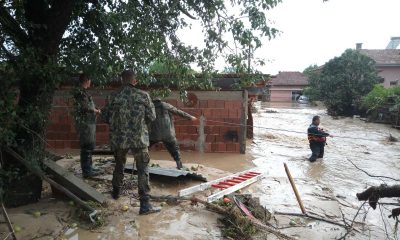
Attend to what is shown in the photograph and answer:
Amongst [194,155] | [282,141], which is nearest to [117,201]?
[194,155]

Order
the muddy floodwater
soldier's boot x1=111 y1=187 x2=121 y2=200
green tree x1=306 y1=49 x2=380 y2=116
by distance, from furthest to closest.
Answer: green tree x1=306 y1=49 x2=380 y2=116
the muddy floodwater
soldier's boot x1=111 y1=187 x2=121 y2=200

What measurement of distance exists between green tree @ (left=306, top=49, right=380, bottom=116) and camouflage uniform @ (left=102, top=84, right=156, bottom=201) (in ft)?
77.5

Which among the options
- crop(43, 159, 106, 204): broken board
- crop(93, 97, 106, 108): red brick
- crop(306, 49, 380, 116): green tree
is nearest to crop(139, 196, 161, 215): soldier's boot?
Answer: crop(43, 159, 106, 204): broken board

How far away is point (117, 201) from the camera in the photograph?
4.74 metres

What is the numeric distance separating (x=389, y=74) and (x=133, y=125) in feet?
115

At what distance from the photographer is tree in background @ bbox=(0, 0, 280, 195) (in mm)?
3557

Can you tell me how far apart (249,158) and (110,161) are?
3.60m

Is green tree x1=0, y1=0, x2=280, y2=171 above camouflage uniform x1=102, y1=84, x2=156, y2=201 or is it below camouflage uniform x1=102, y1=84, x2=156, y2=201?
above

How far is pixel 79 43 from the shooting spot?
15.4 ft

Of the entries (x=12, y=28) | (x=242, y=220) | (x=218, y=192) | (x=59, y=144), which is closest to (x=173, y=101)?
(x=59, y=144)

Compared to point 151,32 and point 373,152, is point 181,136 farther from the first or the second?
point 373,152

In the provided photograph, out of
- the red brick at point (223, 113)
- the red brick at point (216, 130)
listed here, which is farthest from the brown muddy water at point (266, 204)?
the red brick at point (223, 113)

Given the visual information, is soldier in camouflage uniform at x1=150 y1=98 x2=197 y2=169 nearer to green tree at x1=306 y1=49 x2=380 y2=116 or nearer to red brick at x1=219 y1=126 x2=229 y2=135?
red brick at x1=219 y1=126 x2=229 y2=135

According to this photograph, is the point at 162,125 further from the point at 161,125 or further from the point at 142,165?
the point at 142,165
